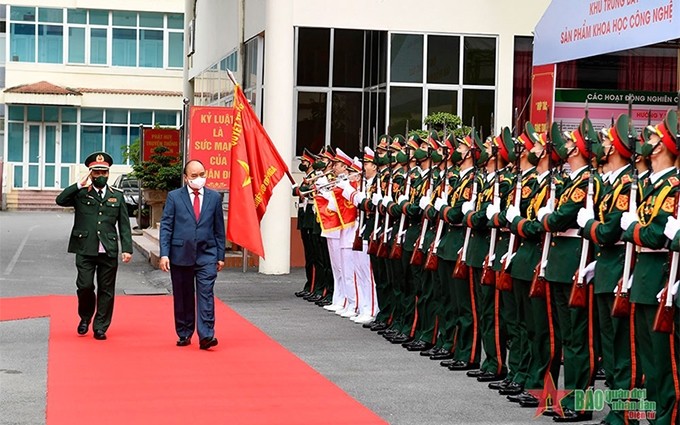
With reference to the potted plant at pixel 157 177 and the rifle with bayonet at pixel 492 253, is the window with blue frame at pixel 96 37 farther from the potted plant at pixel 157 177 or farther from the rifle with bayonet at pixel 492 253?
the rifle with bayonet at pixel 492 253

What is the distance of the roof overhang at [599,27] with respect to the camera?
44.9ft

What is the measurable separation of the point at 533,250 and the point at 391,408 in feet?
5.23

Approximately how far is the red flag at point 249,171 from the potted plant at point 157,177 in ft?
53.4

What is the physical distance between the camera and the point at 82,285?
13.5 metres

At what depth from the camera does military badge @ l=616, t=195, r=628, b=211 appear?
8453mm

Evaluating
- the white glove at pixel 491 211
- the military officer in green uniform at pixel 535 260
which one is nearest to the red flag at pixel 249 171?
the white glove at pixel 491 211

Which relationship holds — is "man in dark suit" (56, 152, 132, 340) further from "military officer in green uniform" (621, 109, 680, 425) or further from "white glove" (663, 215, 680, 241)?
"white glove" (663, 215, 680, 241)

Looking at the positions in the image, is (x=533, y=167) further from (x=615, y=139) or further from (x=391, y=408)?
(x=391, y=408)

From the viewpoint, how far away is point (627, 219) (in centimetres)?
820

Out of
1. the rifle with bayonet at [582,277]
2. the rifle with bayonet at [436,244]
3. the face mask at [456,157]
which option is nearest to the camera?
the rifle with bayonet at [582,277]

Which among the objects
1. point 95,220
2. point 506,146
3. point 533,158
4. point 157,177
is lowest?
point 95,220

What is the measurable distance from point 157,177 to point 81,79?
2420 centimetres

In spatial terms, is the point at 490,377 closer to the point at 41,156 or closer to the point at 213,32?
the point at 213,32

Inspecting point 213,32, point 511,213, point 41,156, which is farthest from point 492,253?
point 41,156
